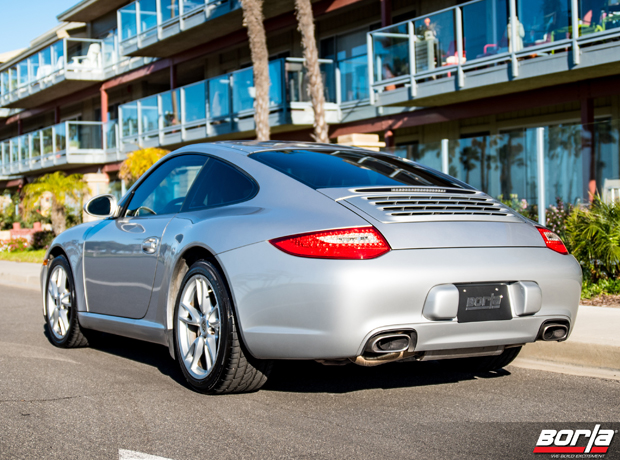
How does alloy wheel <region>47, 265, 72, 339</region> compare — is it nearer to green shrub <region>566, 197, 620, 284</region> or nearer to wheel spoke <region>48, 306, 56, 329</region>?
wheel spoke <region>48, 306, 56, 329</region>

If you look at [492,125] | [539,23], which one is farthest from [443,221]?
[492,125]

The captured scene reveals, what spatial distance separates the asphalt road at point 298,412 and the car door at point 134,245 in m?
0.53

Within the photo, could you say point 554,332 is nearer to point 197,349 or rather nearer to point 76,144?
point 197,349

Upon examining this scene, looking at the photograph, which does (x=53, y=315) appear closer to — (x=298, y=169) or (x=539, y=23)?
(x=298, y=169)

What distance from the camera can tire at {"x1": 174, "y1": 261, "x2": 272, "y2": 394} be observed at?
4289 mm

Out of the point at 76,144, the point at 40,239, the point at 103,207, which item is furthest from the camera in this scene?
the point at 76,144

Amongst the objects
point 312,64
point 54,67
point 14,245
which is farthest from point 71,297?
point 54,67

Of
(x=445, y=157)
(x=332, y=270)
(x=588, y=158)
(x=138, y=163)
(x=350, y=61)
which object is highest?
(x=350, y=61)

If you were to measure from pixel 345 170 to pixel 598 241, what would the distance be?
5042 mm

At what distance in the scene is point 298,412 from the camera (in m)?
4.20

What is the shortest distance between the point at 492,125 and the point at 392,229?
14.3 metres

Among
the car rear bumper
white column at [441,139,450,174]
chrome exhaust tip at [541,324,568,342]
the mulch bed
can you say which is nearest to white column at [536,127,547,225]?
white column at [441,139,450,174]

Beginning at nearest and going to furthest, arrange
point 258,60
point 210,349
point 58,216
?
1. point 210,349
2. point 258,60
3. point 58,216

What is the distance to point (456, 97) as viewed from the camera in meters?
15.7
